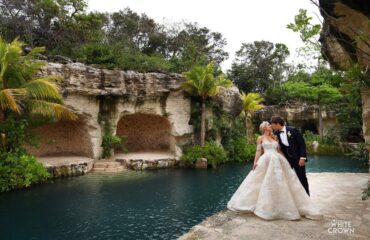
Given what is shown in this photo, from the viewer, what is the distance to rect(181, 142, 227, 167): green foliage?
1706 centimetres

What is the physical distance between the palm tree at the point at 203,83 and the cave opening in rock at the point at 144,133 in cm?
292

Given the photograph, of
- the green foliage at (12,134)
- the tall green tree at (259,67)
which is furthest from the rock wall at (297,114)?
the green foliage at (12,134)

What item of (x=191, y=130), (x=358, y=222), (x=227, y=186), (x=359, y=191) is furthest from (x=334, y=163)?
(x=358, y=222)

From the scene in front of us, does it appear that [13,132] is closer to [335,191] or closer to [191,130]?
[191,130]

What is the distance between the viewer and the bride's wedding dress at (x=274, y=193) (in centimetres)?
493

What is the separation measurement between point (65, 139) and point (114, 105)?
12.1 ft

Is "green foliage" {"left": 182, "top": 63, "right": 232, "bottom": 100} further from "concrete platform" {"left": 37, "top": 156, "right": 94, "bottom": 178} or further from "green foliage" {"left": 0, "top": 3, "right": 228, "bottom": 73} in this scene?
"concrete platform" {"left": 37, "top": 156, "right": 94, "bottom": 178}

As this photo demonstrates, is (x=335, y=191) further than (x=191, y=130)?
No

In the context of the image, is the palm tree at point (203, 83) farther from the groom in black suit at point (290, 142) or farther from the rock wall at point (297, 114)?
the groom in black suit at point (290, 142)

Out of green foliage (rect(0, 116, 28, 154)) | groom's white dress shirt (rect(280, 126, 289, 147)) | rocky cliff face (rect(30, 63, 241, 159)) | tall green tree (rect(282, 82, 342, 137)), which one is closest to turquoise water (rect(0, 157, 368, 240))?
green foliage (rect(0, 116, 28, 154))

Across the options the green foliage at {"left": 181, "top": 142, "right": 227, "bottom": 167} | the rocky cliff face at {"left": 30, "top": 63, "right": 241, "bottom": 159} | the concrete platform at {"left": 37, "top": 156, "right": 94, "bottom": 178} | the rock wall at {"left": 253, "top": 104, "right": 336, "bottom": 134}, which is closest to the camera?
the concrete platform at {"left": 37, "top": 156, "right": 94, "bottom": 178}

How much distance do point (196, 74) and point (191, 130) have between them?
3.49 metres

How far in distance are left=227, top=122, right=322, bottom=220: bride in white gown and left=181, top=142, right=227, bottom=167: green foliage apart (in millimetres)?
11604

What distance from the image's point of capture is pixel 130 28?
2947 cm
